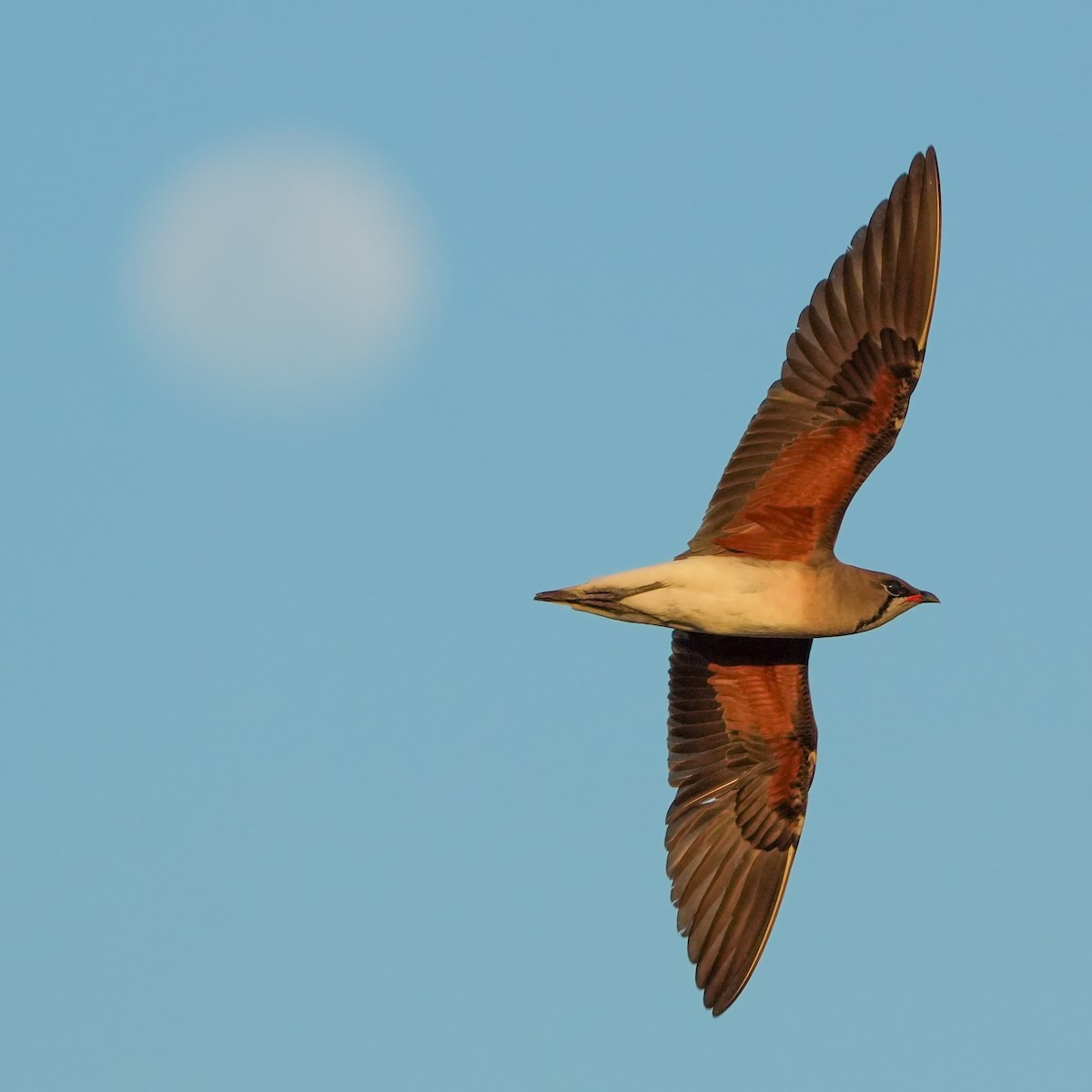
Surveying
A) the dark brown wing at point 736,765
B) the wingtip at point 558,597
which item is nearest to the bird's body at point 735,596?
the wingtip at point 558,597

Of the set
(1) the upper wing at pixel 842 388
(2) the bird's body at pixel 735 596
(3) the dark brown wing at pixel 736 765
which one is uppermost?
(1) the upper wing at pixel 842 388

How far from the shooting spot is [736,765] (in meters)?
14.8

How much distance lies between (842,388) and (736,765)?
3.66 metres

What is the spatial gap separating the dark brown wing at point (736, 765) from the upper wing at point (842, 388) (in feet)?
5.54

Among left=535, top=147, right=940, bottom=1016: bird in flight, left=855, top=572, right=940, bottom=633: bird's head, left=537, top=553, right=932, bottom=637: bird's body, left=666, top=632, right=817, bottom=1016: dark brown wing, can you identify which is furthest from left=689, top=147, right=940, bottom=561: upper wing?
left=666, top=632, right=817, bottom=1016: dark brown wing

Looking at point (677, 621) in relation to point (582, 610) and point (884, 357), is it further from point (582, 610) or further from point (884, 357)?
point (884, 357)

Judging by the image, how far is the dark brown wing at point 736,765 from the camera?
14.5m

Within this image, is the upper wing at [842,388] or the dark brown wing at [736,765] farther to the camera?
the dark brown wing at [736,765]

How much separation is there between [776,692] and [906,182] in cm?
447

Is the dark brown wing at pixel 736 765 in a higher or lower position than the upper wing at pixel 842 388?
lower

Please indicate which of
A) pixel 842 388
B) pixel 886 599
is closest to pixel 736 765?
pixel 886 599

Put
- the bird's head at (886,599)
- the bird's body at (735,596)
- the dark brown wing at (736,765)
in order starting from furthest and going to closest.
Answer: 1. the dark brown wing at (736,765)
2. the bird's head at (886,599)
3. the bird's body at (735,596)

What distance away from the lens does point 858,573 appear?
13516 mm

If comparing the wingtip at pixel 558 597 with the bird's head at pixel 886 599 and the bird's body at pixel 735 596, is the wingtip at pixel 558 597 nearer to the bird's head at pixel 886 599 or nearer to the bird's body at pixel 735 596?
the bird's body at pixel 735 596
